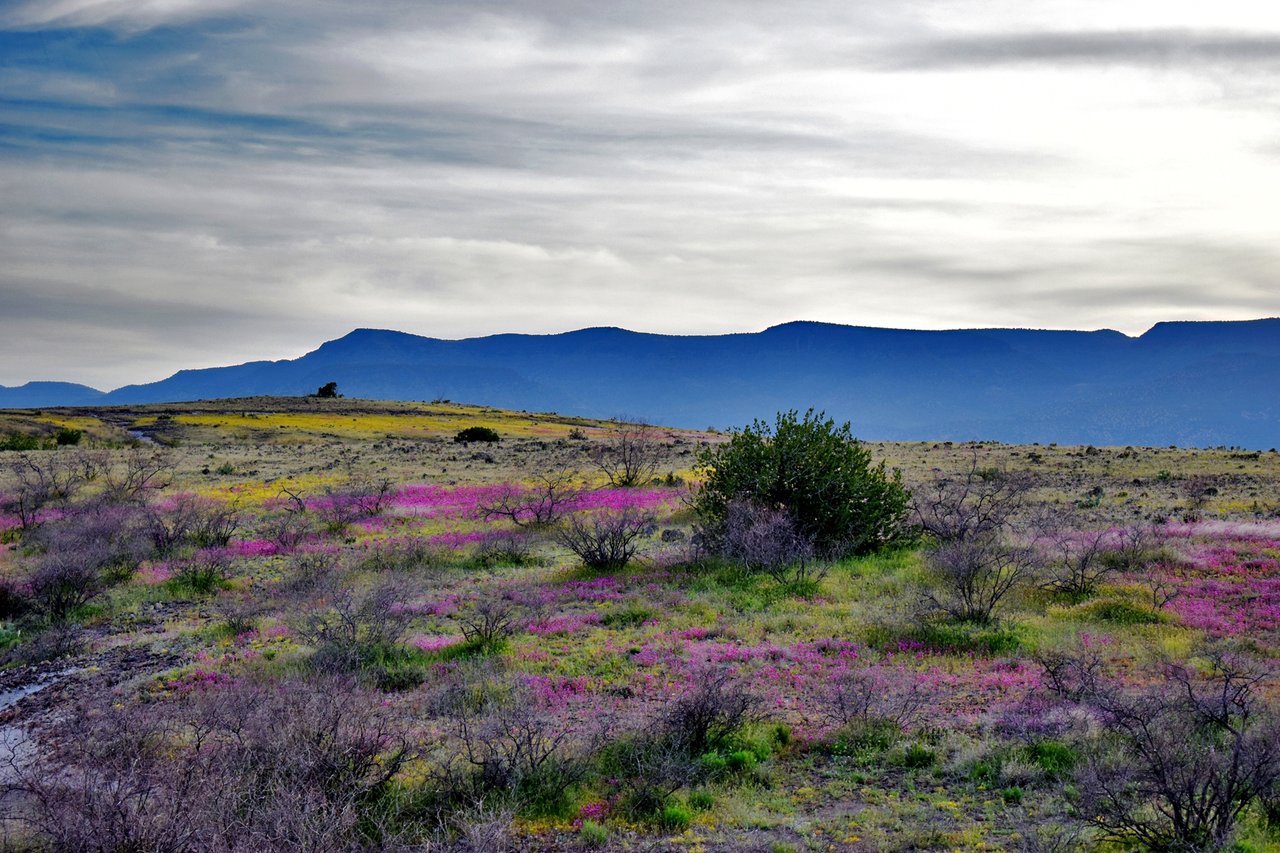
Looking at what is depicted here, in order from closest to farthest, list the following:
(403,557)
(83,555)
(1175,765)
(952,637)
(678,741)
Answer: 1. (1175,765)
2. (678,741)
3. (952,637)
4. (83,555)
5. (403,557)

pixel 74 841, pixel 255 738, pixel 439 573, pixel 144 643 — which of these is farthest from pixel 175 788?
pixel 439 573

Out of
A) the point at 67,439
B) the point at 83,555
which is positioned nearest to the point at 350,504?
the point at 83,555

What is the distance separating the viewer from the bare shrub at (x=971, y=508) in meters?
20.0

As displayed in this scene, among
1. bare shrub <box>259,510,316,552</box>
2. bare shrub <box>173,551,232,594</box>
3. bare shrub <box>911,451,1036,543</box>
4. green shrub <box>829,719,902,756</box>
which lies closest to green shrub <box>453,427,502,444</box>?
bare shrub <box>259,510,316,552</box>

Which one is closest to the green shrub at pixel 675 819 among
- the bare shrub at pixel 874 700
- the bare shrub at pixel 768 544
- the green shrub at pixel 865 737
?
the green shrub at pixel 865 737

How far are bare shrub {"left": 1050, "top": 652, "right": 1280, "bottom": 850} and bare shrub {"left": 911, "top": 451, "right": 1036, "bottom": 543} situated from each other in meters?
8.45

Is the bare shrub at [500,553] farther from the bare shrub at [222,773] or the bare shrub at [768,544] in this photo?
the bare shrub at [222,773]

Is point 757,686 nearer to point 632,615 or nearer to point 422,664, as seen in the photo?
point 632,615

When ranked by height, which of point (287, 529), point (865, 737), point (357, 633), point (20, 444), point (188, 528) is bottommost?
point (865, 737)

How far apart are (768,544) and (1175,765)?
1126 cm

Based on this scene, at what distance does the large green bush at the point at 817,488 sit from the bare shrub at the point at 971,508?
110 cm

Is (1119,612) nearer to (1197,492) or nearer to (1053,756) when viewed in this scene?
(1053,756)

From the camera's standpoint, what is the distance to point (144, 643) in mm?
14930

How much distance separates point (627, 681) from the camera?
39.8 feet
